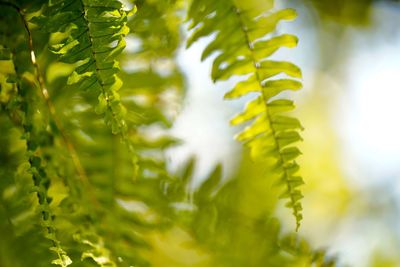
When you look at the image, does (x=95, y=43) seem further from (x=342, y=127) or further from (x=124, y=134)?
(x=342, y=127)

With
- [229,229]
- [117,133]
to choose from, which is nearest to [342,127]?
[229,229]

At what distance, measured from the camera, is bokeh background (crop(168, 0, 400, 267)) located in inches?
97.8

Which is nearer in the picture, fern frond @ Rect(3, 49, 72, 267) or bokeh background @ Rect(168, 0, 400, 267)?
fern frond @ Rect(3, 49, 72, 267)

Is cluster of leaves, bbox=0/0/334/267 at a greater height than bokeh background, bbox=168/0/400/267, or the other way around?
bokeh background, bbox=168/0/400/267

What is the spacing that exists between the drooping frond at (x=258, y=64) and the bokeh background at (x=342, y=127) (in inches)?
54.4

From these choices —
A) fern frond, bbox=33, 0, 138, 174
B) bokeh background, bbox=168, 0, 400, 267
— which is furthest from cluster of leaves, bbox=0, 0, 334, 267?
bokeh background, bbox=168, 0, 400, 267

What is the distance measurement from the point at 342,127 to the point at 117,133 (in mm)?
2288

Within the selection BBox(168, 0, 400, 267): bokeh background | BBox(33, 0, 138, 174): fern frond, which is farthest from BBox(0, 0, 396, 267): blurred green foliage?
BBox(168, 0, 400, 267): bokeh background

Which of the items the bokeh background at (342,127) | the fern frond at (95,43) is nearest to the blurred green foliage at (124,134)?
the fern frond at (95,43)

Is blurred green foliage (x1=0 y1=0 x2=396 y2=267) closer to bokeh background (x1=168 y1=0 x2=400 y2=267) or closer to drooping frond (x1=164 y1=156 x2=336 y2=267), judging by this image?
drooping frond (x1=164 y1=156 x2=336 y2=267)

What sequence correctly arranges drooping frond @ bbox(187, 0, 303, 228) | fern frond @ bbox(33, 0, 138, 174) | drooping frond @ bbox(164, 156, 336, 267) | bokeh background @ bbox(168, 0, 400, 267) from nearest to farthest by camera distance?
fern frond @ bbox(33, 0, 138, 174), drooping frond @ bbox(187, 0, 303, 228), drooping frond @ bbox(164, 156, 336, 267), bokeh background @ bbox(168, 0, 400, 267)

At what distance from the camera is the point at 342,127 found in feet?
9.74

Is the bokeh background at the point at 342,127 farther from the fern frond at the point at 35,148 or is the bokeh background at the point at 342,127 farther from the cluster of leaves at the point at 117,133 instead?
the fern frond at the point at 35,148

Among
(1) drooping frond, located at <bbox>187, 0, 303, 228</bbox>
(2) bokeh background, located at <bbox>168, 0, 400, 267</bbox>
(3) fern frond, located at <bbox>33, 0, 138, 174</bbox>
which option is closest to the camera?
(3) fern frond, located at <bbox>33, 0, 138, 174</bbox>
